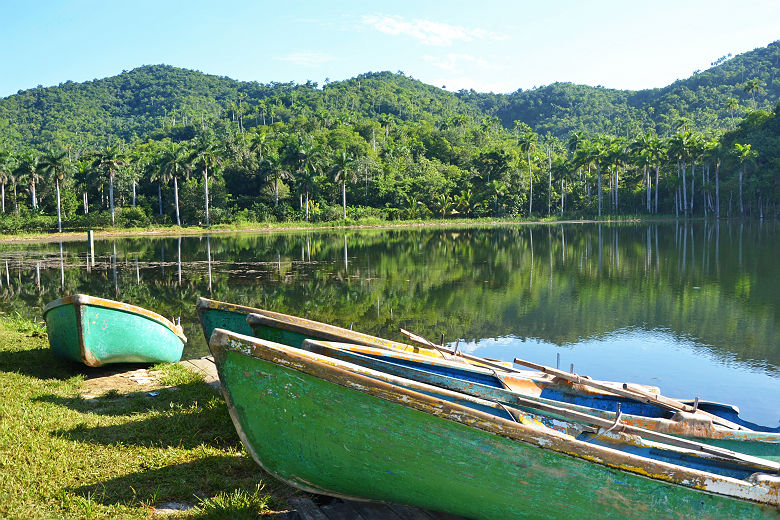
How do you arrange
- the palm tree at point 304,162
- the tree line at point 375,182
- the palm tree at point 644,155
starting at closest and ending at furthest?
the tree line at point 375,182 → the palm tree at point 304,162 → the palm tree at point 644,155

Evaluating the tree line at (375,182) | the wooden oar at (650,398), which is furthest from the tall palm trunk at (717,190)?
the wooden oar at (650,398)

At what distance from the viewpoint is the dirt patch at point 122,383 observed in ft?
26.1

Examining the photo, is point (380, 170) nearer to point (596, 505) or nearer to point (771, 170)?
point (771, 170)

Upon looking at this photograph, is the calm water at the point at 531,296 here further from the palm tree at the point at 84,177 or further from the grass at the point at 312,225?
the palm tree at the point at 84,177

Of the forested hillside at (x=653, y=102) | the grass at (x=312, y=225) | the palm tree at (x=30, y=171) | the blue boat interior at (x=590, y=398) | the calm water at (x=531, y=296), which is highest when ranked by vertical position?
the forested hillside at (x=653, y=102)

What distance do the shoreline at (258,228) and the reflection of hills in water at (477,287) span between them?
864 inches

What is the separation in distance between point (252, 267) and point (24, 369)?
18384 millimetres

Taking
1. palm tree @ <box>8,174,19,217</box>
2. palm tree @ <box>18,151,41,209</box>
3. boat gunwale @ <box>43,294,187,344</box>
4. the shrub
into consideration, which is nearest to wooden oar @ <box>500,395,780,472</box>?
boat gunwale @ <box>43,294,187,344</box>

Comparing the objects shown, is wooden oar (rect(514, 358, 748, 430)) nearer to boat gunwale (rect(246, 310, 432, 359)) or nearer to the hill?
boat gunwale (rect(246, 310, 432, 359))

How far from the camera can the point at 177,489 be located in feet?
16.1

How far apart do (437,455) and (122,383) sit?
622cm

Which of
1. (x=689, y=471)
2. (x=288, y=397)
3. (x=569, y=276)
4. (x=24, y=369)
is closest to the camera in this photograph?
(x=689, y=471)

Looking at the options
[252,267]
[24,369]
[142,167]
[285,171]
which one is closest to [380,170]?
[285,171]

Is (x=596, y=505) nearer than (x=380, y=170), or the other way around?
(x=596, y=505)
